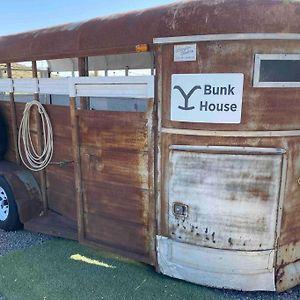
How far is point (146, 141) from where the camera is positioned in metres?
3.13

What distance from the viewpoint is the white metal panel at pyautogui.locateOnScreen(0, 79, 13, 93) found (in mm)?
4512

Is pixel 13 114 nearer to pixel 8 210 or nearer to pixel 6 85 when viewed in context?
pixel 6 85

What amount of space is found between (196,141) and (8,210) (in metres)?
2.78

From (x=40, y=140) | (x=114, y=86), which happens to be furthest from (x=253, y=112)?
(x=40, y=140)

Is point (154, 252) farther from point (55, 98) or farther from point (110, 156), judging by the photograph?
Result: point (55, 98)

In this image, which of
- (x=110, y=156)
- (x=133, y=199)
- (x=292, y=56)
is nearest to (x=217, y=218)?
(x=133, y=199)

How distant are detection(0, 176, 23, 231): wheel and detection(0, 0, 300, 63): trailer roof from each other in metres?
1.74

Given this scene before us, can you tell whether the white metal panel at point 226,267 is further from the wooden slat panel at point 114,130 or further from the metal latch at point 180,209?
the wooden slat panel at point 114,130

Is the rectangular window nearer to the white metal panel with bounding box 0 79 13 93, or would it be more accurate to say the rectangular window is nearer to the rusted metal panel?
the rusted metal panel

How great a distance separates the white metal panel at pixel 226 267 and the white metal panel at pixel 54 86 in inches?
78.6

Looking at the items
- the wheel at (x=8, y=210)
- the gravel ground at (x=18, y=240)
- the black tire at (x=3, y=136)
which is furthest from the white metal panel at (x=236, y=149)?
the black tire at (x=3, y=136)

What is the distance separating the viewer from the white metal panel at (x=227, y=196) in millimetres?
2857

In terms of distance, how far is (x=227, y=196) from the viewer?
294 cm

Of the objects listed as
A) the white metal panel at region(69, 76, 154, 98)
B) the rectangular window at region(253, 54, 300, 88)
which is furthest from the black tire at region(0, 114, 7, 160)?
the rectangular window at region(253, 54, 300, 88)
